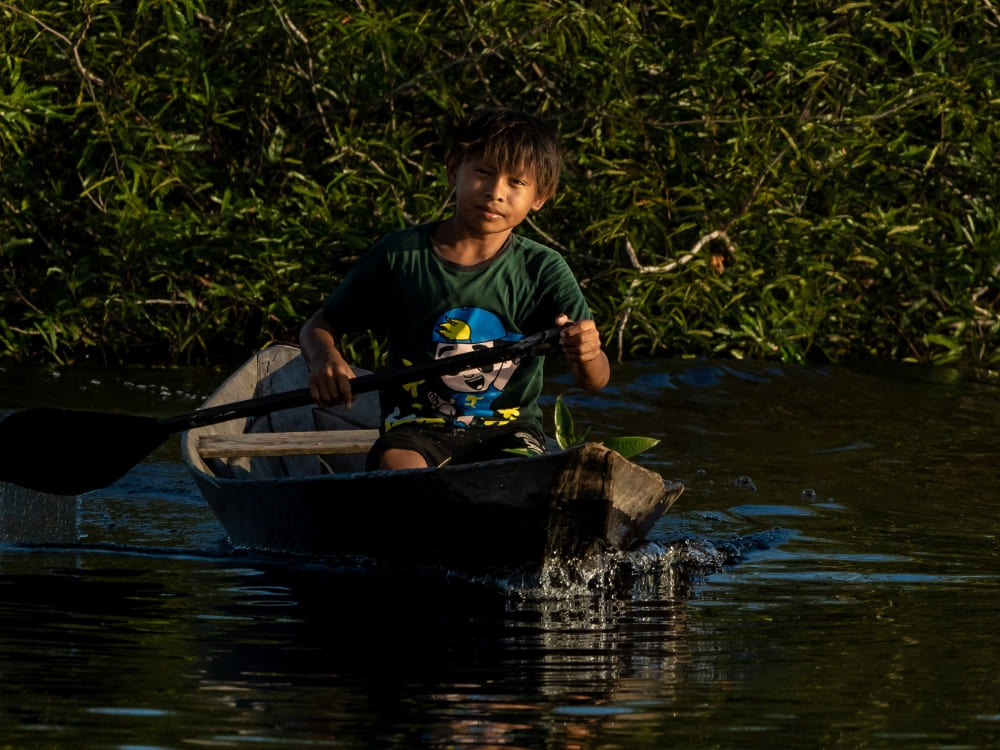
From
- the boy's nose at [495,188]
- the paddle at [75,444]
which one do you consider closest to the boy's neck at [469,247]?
the boy's nose at [495,188]

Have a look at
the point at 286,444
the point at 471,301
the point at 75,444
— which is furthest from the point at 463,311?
the point at 75,444

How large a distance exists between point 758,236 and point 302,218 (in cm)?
239

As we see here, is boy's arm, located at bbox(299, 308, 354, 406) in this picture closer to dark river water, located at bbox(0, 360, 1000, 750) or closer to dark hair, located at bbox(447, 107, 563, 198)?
dark river water, located at bbox(0, 360, 1000, 750)

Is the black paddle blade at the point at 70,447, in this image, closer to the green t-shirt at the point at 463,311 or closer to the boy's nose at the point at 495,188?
the green t-shirt at the point at 463,311

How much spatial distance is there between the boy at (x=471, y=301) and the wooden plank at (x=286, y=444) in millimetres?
699

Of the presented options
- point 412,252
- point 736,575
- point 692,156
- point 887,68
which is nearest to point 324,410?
point 412,252

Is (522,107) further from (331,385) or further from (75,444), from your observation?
(331,385)

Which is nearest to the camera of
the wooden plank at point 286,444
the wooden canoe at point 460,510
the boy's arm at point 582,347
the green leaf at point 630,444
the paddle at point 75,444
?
the wooden canoe at point 460,510

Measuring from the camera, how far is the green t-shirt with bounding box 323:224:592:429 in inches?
185

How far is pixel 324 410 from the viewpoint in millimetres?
6367

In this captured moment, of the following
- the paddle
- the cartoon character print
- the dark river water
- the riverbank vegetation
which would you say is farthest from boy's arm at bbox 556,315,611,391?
the riverbank vegetation

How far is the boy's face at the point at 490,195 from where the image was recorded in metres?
4.63

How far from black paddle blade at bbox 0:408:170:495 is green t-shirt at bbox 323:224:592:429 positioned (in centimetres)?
85

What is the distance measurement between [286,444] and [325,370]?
94 cm
